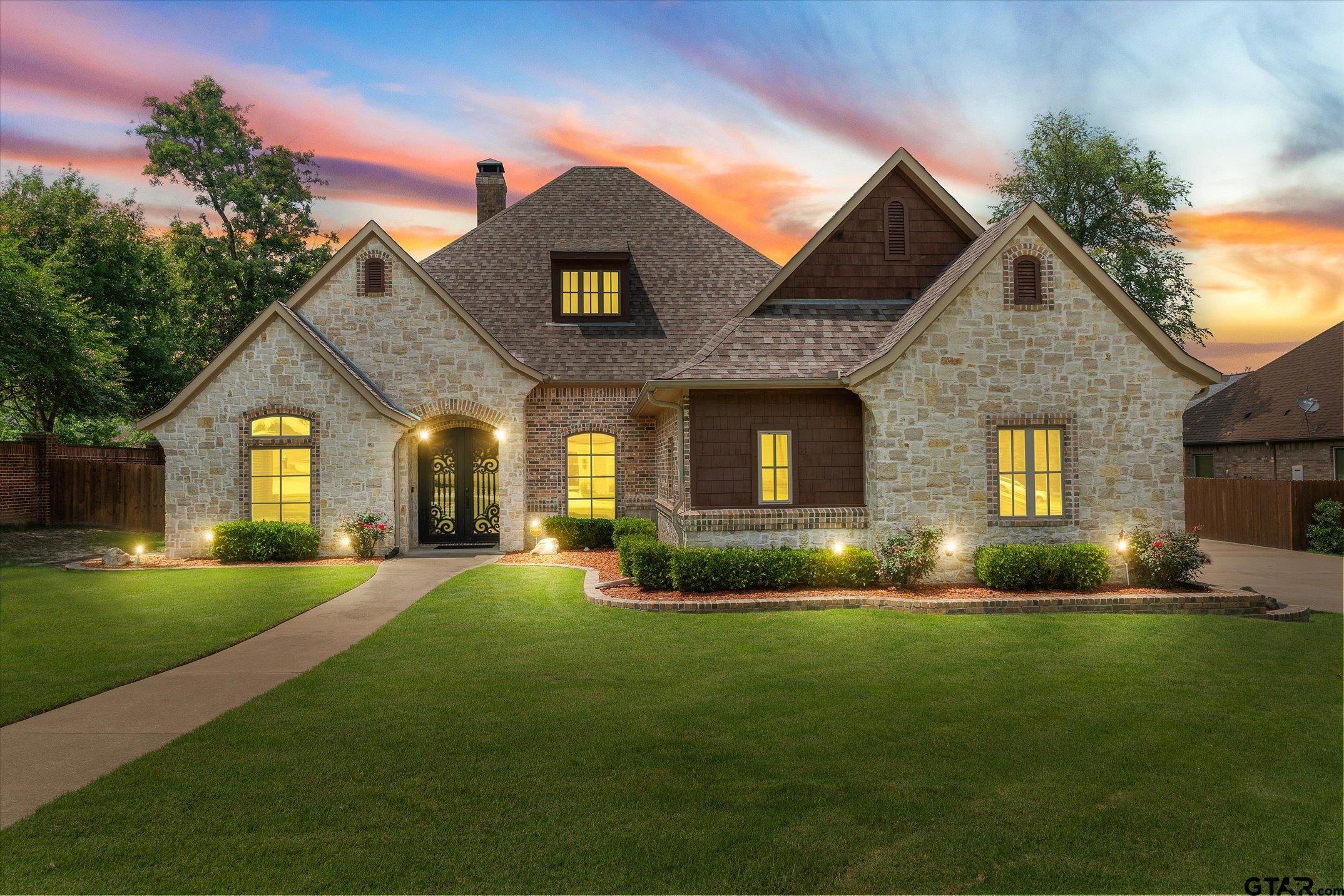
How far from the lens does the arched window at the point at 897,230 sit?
607 inches

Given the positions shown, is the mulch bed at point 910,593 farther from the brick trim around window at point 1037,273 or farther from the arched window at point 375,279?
the arched window at point 375,279

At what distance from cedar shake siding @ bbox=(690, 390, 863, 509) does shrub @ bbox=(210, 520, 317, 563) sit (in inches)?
364

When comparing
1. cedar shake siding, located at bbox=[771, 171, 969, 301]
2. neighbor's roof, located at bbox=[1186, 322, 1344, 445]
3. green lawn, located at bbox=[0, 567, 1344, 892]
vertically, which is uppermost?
cedar shake siding, located at bbox=[771, 171, 969, 301]

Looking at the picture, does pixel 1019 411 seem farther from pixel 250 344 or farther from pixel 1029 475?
pixel 250 344

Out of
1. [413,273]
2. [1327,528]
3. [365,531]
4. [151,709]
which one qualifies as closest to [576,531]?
[365,531]

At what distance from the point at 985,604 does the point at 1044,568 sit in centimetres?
158

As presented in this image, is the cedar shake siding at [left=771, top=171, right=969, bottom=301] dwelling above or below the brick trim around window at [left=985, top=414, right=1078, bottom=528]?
above

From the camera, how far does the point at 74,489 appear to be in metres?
24.5

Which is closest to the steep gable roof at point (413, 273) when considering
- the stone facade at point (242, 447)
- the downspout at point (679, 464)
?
the stone facade at point (242, 447)

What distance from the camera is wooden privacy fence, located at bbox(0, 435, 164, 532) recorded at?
23062 mm

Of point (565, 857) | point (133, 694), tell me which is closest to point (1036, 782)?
point (565, 857)

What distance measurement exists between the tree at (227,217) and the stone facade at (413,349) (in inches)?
539

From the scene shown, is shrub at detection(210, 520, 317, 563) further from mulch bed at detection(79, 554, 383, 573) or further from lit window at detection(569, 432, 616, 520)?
lit window at detection(569, 432, 616, 520)

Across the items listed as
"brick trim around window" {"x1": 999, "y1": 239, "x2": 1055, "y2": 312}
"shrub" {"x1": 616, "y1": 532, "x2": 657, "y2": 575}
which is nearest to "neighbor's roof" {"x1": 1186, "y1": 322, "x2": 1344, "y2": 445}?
"brick trim around window" {"x1": 999, "y1": 239, "x2": 1055, "y2": 312}
